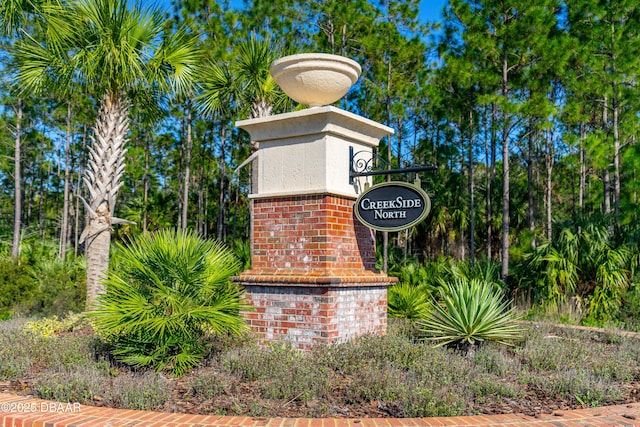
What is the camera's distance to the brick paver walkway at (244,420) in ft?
14.2

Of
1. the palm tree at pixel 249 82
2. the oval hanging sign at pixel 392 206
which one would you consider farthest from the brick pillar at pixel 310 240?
the palm tree at pixel 249 82

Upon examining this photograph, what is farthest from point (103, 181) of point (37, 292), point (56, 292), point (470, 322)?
point (470, 322)

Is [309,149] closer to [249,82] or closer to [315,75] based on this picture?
[315,75]

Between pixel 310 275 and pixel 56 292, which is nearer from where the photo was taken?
pixel 310 275

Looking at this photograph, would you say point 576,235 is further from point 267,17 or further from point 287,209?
point 267,17

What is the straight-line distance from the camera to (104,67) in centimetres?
1080

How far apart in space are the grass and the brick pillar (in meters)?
0.43

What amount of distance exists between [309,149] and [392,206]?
124 centimetres

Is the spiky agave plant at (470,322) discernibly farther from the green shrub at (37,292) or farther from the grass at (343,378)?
the green shrub at (37,292)

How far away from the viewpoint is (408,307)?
10336mm

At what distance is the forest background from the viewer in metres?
13.4

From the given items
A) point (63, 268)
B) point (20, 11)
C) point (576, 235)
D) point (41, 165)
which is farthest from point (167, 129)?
point (576, 235)

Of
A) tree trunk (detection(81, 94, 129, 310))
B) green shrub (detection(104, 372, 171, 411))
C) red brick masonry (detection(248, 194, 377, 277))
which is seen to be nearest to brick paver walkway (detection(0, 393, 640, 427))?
green shrub (detection(104, 372, 171, 411))

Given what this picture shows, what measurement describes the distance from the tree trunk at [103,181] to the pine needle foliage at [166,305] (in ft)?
15.5
